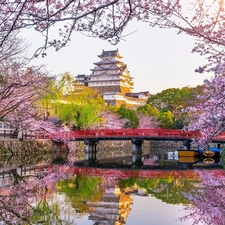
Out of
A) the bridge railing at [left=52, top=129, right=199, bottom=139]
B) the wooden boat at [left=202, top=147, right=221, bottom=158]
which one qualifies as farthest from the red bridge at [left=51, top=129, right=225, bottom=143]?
the wooden boat at [left=202, top=147, right=221, bottom=158]

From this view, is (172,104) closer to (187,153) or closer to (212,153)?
(212,153)

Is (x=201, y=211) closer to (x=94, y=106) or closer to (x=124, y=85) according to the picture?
(x=94, y=106)

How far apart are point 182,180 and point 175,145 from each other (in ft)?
108

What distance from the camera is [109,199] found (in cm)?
1028

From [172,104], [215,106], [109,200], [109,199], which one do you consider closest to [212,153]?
[172,104]

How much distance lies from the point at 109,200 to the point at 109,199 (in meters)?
0.16

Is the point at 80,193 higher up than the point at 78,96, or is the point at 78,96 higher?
the point at 78,96

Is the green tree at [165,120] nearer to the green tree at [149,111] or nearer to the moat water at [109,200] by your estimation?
the green tree at [149,111]

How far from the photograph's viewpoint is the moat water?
8086 mm

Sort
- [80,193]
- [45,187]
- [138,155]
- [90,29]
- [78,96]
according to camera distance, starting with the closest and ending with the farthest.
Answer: [90,29]
[80,193]
[45,187]
[138,155]
[78,96]

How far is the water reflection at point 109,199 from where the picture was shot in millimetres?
8109

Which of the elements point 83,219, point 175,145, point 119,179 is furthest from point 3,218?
point 175,145

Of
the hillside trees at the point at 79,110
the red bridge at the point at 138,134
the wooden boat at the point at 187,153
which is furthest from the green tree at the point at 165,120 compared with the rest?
the wooden boat at the point at 187,153

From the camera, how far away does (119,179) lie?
1475cm
